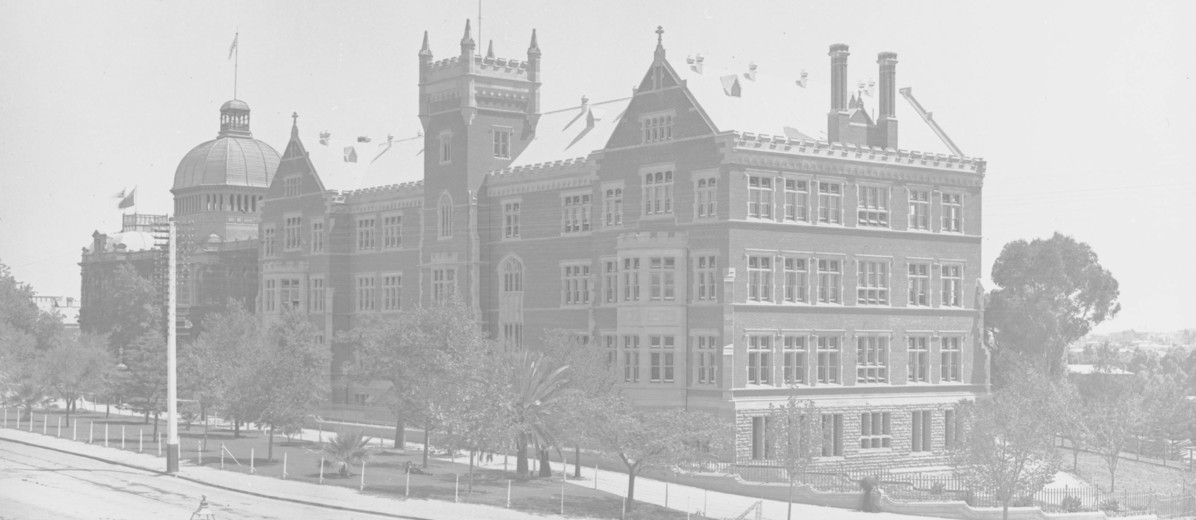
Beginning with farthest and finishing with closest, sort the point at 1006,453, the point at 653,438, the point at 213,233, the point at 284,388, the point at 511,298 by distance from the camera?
the point at 213,233
the point at 511,298
the point at 284,388
the point at 1006,453
the point at 653,438

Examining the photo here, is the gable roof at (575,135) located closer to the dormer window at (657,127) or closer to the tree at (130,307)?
the dormer window at (657,127)

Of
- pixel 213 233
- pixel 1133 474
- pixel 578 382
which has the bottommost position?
pixel 1133 474

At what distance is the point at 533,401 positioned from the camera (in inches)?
2188

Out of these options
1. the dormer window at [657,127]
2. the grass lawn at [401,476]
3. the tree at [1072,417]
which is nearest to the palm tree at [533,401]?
the grass lawn at [401,476]

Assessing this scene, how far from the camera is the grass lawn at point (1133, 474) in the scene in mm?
79000

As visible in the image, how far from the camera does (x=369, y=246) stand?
9144 cm

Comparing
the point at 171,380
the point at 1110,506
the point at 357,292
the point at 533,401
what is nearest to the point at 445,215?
the point at 357,292

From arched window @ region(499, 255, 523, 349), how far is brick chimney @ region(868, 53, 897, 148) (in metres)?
20.4

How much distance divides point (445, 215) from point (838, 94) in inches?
994

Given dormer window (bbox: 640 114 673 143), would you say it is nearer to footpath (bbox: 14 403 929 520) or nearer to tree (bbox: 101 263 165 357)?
footpath (bbox: 14 403 929 520)

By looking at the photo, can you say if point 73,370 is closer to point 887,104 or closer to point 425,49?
point 425,49

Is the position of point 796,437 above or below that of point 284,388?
below

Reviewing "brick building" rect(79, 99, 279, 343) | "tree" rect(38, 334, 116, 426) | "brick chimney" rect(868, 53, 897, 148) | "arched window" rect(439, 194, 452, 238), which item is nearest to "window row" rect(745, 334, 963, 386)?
"brick chimney" rect(868, 53, 897, 148)

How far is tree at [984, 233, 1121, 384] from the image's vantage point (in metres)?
94.9
